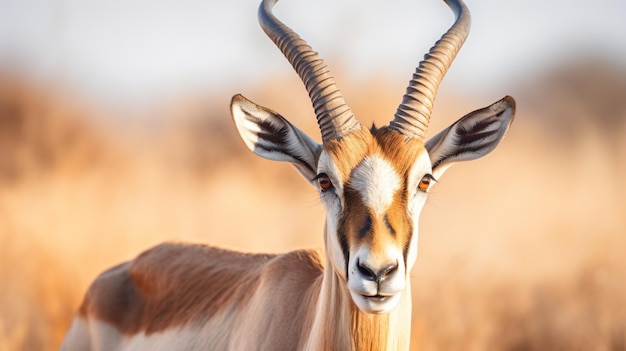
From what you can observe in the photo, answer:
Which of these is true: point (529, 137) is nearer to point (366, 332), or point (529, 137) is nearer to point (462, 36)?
point (462, 36)

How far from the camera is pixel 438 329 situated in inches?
388

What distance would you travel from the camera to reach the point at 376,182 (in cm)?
445

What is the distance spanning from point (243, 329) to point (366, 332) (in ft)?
5.62

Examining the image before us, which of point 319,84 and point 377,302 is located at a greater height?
point 319,84

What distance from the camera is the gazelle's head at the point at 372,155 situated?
4152 mm

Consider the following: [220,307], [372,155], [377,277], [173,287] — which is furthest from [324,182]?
[173,287]

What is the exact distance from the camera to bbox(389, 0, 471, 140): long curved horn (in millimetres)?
4949

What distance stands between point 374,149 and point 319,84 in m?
0.72

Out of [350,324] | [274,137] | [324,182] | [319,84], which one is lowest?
[350,324]

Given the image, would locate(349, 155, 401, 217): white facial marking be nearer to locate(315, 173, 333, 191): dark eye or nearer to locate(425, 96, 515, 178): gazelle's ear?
locate(315, 173, 333, 191): dark eye

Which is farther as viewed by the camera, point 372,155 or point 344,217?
point 372,155

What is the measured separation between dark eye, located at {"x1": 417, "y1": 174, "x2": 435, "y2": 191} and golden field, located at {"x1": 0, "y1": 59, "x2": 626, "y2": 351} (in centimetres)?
481

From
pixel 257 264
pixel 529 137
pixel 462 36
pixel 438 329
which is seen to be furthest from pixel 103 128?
pixel 462 36

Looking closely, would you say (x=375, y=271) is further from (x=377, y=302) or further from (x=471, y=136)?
(x=471, y=136)
